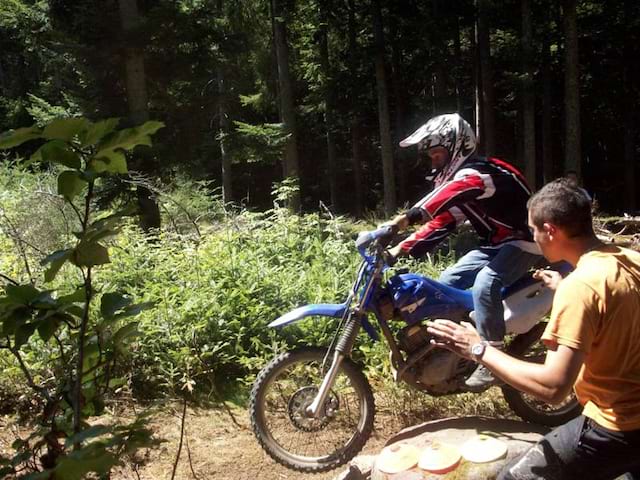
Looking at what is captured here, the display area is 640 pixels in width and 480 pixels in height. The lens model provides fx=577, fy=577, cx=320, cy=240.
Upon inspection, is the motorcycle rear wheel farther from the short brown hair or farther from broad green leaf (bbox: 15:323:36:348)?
broad green leaf (bbox: 15:323:36:348)

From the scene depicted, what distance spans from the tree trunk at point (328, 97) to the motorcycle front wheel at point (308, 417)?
19.6m

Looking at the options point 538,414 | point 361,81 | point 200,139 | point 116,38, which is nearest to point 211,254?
point 538,414

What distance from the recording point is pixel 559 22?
2217cm

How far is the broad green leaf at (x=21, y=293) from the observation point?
1185 mm

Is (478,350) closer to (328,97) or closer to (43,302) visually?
(43,302)

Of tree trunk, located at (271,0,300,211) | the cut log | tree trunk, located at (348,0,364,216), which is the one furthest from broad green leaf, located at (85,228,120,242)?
tree trunk, located at (348,0,364,216)

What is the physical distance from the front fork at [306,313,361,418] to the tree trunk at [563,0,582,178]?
14.9 m

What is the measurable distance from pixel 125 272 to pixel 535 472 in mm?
4779

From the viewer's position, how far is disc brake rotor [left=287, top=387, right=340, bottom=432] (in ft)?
12.6

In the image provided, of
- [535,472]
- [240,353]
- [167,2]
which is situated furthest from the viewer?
[167,2]

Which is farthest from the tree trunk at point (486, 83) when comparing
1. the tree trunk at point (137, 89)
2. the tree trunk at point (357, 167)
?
the tree trunk at point (137, 89)

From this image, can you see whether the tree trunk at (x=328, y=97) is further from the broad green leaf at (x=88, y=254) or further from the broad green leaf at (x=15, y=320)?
the broad green leaf at (x=15, y=320)

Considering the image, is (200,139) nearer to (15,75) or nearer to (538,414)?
(538,414)

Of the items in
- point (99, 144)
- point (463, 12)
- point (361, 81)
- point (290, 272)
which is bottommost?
point (290, 272)
